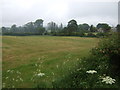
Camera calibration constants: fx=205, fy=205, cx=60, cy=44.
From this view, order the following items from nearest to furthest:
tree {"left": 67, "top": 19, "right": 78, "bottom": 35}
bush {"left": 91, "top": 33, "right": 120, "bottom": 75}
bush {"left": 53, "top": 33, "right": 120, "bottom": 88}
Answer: bush {"left": 53, "top": 33, "right": 120, "bottom": 88} → bush {"left": 91, "top": 33, "right": 120, "bottom": 75} → tree {"left": 67, "top": 19, "right": 78, "bottom": 35}

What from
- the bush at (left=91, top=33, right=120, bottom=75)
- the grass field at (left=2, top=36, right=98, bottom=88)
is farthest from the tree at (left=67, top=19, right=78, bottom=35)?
the bush at (left=91, top=33, right=120, bottom=75)

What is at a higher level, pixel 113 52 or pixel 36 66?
pixel 113 52

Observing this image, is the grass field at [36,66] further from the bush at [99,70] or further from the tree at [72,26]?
the tree at [72,26]

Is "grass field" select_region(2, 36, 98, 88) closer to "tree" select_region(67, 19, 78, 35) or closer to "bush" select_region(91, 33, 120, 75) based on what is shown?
"bush" select_region(91, 33, 120, 75)

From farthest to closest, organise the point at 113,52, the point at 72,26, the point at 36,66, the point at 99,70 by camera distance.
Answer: the point at 72,26 → the point at 36,66 → the point at 113,52 → the point at 99,70

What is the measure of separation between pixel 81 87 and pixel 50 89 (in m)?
1.04

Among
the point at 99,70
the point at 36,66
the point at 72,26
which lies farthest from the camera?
the point at 72,26

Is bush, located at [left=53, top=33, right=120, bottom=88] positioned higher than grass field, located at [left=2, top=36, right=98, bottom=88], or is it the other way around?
bush, located at [left=53, top=33, right=120, bottom=88]

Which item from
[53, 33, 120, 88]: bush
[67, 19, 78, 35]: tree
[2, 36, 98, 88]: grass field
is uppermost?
[67, 19, 78, 35]: tree

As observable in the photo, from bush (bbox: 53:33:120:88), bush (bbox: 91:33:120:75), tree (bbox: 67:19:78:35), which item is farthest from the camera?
tree (bbox: 67:19:78:35)

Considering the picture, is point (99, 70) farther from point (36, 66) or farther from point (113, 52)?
point (36, 66)

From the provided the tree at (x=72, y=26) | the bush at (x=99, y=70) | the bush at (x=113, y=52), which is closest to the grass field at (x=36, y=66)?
the bush at (x=99, y=70)

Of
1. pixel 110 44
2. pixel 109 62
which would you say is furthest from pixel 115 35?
pixel 109 62

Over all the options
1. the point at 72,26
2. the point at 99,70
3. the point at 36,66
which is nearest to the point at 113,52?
the point at 99,70
